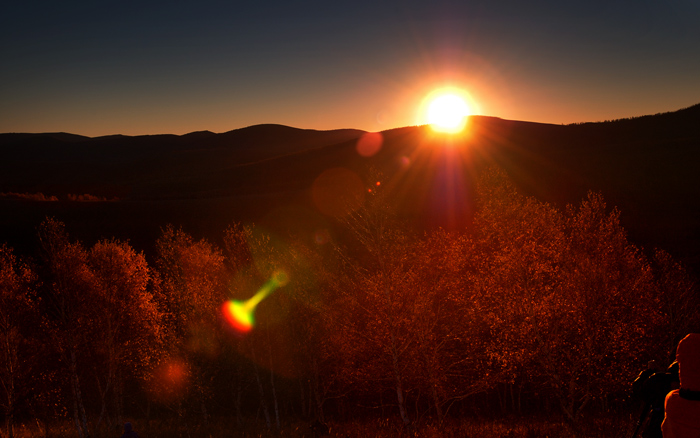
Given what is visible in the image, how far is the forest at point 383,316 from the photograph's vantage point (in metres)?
20.5

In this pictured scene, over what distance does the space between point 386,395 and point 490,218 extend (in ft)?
93.1

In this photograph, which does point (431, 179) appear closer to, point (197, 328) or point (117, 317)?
point (117, 317)

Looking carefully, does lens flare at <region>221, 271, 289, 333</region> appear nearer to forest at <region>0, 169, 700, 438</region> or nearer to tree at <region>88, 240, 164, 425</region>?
forest at <region>0, 169, 700, 438</region>

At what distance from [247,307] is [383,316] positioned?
541 inches

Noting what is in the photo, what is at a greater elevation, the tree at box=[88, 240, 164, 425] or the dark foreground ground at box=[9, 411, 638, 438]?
the tree at box=[88, 240, 164, 425]

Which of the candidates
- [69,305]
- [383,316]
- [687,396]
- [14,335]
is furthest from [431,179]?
[687,396]

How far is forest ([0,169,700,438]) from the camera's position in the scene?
20.5 metres

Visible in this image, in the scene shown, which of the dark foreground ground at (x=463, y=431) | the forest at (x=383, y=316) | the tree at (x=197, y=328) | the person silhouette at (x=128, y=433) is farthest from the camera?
the tree at (x=197, y=328)

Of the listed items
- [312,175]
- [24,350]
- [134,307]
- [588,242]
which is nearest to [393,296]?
[588,242]

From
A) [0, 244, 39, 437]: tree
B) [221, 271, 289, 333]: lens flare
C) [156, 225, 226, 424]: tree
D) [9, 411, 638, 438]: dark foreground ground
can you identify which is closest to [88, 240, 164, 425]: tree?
A: [156, 225, 226, 424]: tree

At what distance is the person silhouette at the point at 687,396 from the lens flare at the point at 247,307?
2853 centimetres

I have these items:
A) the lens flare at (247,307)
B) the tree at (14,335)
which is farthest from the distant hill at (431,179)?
the tree at (14,335)

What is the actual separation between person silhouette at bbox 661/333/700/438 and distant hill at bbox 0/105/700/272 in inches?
1582

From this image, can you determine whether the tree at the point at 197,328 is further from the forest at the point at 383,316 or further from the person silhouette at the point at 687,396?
the person silhouette at the point at 687,396
